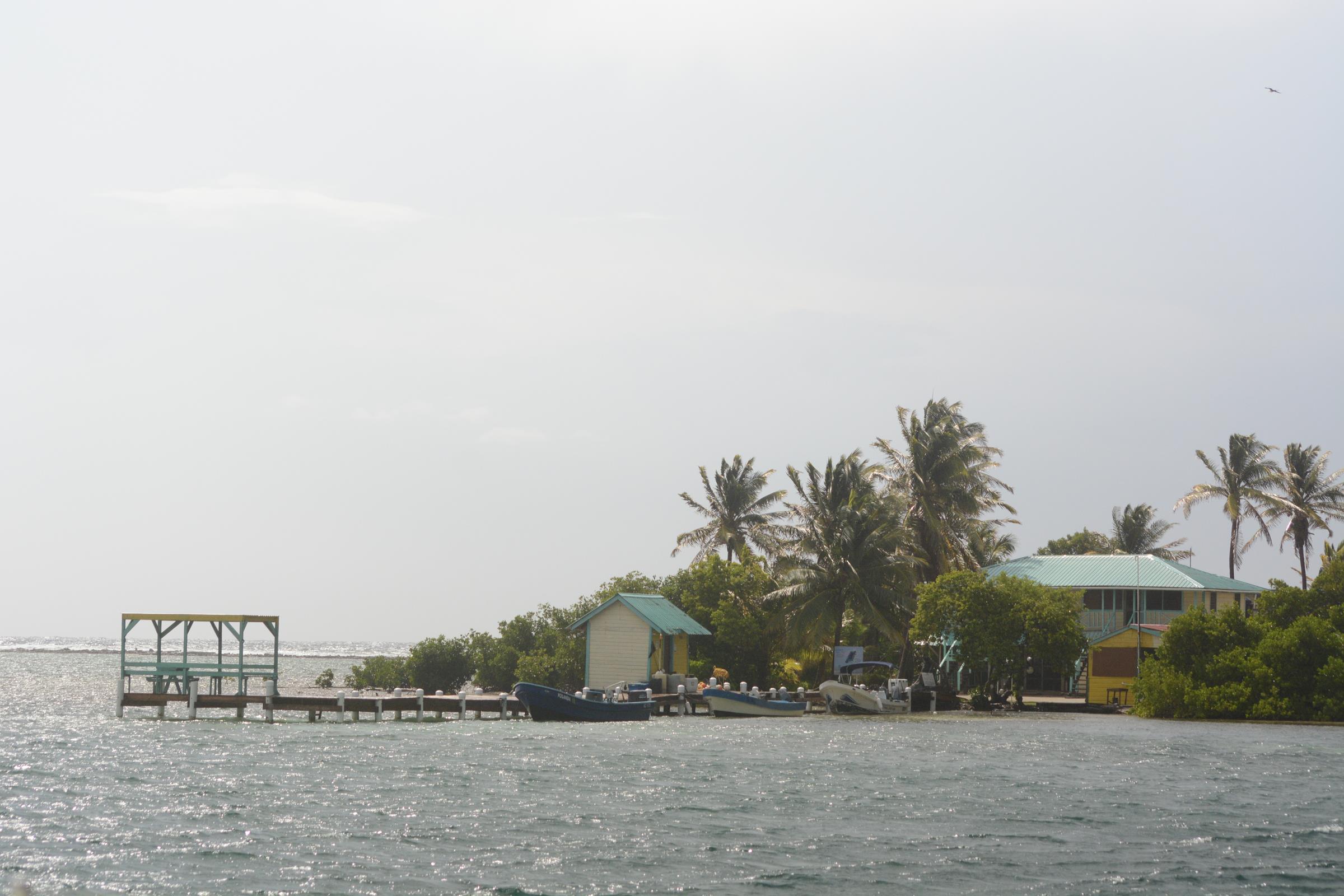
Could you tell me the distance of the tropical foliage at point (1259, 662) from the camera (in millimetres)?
49844

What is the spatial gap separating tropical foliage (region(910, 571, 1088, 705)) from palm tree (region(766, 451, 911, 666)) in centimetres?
263

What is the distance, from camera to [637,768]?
31406 mm

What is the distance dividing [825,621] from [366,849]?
3989 centimetres

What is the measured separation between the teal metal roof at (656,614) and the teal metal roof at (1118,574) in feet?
48.5

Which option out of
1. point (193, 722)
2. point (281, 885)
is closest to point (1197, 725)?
point (193, 722)

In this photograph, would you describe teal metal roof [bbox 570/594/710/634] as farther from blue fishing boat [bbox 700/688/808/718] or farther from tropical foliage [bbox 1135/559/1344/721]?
tropical foliage [bbox 1135/559/1344/721]

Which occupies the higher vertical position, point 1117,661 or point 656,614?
point 656,614

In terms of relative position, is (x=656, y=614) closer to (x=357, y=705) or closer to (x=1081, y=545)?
(x=357, y=705)

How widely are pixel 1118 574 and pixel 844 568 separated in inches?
574

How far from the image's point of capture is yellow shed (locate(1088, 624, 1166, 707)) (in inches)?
2269

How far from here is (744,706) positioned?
50.8 meters

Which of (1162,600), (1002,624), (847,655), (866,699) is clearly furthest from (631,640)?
(1162,600)

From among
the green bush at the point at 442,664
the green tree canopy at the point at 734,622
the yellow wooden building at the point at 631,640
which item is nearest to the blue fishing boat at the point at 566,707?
the yellow wooden building at the point at 631,640

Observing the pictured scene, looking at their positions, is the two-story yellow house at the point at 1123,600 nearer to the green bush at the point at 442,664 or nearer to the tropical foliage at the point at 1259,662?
the tropical foliage at the point at 1259,662
